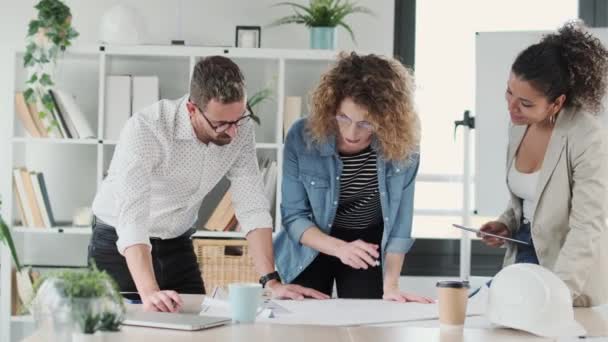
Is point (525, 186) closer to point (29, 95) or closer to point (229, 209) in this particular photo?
point (229, 209)

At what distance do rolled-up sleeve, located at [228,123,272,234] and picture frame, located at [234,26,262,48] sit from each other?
1554 mm

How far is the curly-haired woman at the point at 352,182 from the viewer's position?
8.37ft

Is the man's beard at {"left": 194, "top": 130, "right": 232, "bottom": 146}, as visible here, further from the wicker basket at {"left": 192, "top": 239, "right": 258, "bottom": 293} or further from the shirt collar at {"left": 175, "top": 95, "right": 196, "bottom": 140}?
the wicker basket at {"left": 192, "top": 239, "right": 258, "bottom": 293}

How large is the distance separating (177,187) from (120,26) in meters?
1.58

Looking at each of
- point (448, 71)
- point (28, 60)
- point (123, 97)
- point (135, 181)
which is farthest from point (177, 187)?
point (448, 71)

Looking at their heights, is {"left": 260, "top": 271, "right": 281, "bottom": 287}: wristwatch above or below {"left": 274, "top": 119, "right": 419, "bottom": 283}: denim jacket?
below

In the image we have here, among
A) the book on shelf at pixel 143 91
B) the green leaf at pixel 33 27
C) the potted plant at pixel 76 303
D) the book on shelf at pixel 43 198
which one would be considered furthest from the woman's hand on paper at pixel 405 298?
the green leaf at pixel 33 27

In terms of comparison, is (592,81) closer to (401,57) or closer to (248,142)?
(248,142)

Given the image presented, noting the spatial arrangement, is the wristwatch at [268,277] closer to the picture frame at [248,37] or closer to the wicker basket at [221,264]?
the wicker basket at [221,264]

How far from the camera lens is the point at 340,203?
8.93ft

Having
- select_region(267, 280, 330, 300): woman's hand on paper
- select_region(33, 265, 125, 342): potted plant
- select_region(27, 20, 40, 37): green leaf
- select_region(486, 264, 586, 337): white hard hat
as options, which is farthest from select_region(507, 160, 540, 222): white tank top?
select_region(27, 20, 40, 37): green leaf

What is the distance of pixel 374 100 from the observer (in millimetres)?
2535

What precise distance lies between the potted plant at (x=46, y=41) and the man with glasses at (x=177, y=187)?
1.33 metres

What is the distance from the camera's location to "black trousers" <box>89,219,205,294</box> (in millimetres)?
2707
